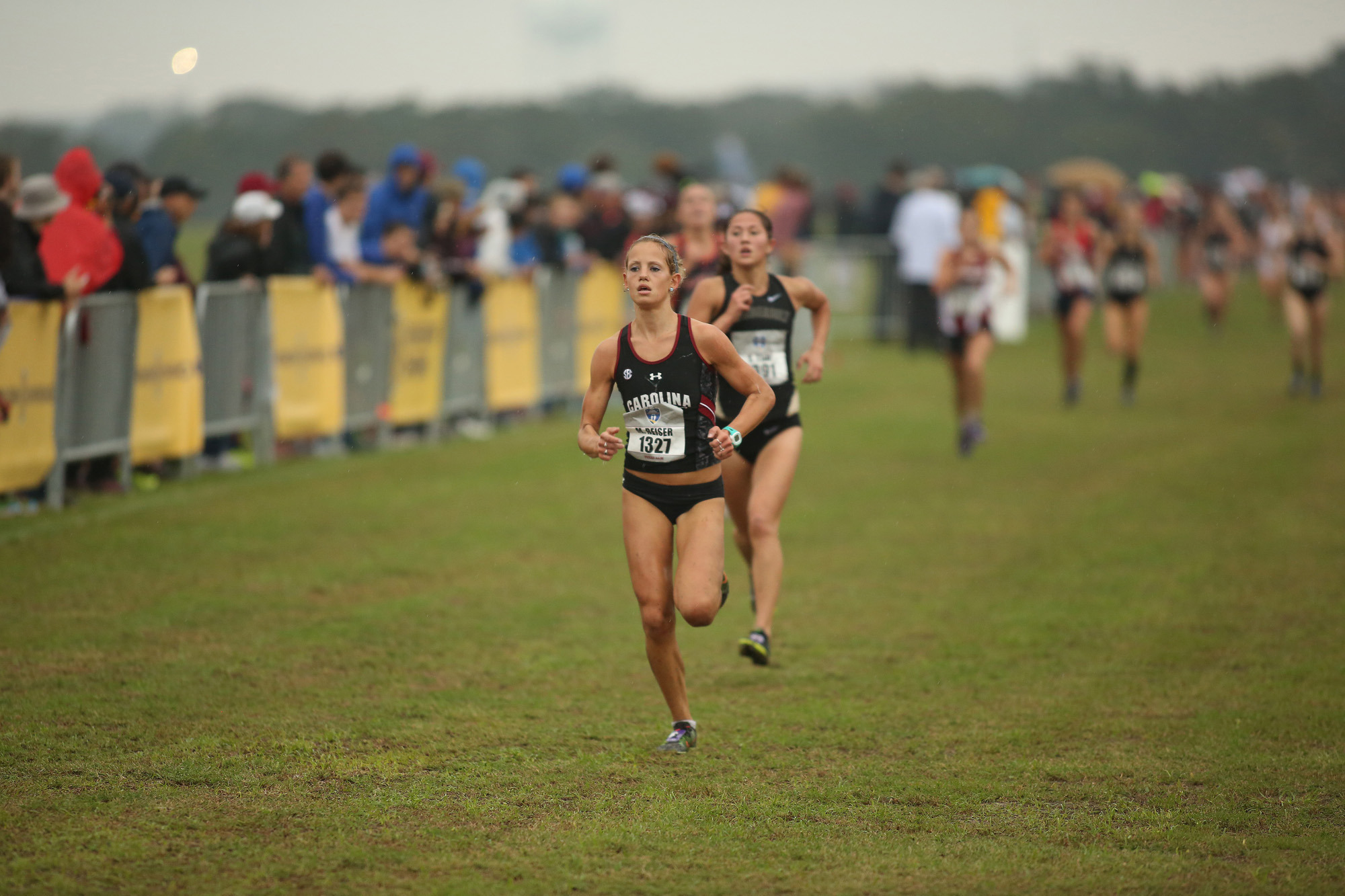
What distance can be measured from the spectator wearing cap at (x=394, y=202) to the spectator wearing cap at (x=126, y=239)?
3426mm

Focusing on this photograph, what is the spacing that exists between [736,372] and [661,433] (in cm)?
41

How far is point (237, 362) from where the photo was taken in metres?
12.7

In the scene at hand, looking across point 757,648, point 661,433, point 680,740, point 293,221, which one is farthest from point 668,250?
point 293,221

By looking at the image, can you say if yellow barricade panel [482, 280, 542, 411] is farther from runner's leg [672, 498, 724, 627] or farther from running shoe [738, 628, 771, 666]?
runner's leg [672, 498, 724, 627]

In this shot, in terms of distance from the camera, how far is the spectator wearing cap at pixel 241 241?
42.0 ft

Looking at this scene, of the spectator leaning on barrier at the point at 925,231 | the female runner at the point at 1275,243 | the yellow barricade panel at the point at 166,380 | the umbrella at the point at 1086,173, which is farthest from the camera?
the umbrella at the point at 1086,173

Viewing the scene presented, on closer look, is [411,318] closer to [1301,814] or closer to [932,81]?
[1301,814]

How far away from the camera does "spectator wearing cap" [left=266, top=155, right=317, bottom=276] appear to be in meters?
13.6

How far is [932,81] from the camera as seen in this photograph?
39.4 meters

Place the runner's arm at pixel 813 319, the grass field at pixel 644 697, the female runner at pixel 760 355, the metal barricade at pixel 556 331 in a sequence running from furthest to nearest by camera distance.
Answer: the metal barricade at pixel 556 331 → the runner's arm at pixel 813 319 → the female runner at pixel 760 355 → the grass field at pixel 644 697

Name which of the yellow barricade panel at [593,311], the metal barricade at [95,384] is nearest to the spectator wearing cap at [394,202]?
the yellow barricade panel at [593,311]

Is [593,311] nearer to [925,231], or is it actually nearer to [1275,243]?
[925,231]

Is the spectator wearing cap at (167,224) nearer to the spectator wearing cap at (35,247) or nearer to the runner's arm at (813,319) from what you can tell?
the spectator wearing cap at (35,247)

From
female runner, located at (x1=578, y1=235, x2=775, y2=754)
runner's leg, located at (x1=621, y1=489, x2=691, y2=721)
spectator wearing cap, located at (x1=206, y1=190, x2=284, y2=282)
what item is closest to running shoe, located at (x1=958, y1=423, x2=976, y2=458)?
spectator wearing cap, located at (x1=206, y1=190, x2=284, y2=282)
